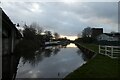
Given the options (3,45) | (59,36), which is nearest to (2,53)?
(3,45)

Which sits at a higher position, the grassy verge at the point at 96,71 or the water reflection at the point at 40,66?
the grassy verge at the point at 96,71

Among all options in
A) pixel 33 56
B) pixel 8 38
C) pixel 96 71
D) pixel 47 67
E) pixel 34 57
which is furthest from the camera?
pixel 8 38

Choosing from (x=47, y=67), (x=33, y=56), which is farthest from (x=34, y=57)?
(x=47, y=67)

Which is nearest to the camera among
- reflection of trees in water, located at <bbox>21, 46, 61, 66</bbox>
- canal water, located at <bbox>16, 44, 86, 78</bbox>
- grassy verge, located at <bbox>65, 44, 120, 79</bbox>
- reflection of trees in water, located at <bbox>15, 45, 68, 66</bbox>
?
grassy verge, located at <bbox>65, 44, 120, 79</bbox>

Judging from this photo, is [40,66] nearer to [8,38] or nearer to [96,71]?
[96,71]

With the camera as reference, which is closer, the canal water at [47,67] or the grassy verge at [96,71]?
the grassy verge at [96,71]

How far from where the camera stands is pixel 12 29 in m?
43.7

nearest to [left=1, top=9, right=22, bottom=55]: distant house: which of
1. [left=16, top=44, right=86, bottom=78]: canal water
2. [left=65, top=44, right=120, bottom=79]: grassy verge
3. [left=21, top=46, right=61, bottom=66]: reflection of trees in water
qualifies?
[left=21, top=46, right=61, bottom=66]: reflection of trees in water

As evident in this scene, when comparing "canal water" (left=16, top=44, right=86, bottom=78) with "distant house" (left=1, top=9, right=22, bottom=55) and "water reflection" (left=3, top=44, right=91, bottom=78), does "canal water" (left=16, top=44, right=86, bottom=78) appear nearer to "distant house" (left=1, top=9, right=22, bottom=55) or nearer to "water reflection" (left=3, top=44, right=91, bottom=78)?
"water reflection" (left=3, top=44, right=91, bottom=78)

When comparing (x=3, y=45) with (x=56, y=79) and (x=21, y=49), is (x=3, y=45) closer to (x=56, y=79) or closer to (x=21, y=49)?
(x=21, y=49)

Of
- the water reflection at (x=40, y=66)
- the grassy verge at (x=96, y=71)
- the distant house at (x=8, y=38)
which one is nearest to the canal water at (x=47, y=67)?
the water reflection at (x=40, y=66)

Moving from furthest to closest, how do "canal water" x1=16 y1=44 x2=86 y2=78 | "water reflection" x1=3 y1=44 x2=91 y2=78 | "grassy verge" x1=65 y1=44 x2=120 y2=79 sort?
"water reflection" x1=3 y1=44 x2=91 y2=78 < "canal water" x1=16 y1=44 x2=86 y2=78 < "grassy verge" x1=65 y1=44 x2=120 y2=79

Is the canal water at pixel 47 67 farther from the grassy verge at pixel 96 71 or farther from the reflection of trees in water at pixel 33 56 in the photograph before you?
the grassy verge at pixel 96 71

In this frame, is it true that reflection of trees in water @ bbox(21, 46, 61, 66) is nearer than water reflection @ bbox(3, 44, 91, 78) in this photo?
No
